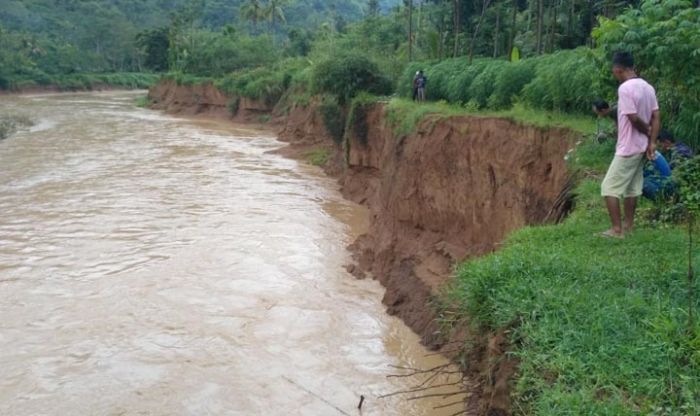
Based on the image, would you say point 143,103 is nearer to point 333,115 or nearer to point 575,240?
point 333,115

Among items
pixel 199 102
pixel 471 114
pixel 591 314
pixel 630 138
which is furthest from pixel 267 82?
pixel 591 314

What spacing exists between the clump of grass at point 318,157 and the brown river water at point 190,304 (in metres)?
2.84

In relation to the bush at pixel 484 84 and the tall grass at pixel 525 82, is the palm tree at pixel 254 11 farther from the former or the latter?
the bush at pixel 484 84

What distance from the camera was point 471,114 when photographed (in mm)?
13156

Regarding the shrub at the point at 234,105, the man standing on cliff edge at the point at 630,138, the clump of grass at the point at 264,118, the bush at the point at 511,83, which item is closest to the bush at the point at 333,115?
the bush at the point at 511,83

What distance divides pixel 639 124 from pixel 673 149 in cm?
165

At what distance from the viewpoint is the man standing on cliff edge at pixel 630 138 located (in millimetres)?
6402

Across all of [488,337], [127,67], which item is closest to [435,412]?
[488,337]

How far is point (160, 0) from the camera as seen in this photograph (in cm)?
11225

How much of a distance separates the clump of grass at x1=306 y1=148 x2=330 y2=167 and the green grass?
9.83 metres

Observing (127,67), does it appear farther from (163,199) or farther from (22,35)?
(163,199)

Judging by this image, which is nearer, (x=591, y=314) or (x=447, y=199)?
(x=591, y=314)

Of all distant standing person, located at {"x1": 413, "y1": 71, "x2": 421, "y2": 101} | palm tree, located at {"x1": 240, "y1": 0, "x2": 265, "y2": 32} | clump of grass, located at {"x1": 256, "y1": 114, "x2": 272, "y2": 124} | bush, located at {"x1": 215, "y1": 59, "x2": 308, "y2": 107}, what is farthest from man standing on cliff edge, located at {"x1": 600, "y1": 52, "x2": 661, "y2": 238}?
palm tree, located at {"x1": 240, "y1": 0, "x2": 265, "y2": 32}

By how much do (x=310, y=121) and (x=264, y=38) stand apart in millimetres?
26213
